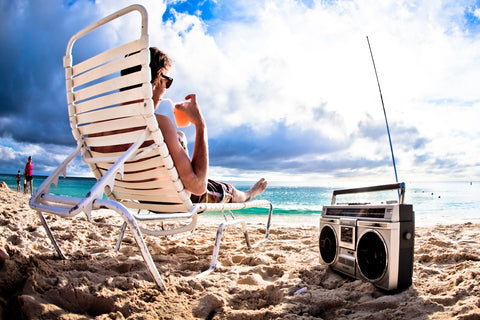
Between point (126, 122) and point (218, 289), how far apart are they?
106cm

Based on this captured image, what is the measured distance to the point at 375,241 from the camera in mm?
1755

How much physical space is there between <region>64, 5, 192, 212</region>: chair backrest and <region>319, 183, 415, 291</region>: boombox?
103 centimetres

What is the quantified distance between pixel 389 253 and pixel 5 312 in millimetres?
1772

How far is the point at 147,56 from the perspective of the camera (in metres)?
1.58

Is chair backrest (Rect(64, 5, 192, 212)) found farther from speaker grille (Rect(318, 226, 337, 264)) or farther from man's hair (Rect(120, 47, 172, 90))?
speaker grille (Rect(318, 226, 337, 264))

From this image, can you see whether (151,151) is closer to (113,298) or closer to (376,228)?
(113,298)

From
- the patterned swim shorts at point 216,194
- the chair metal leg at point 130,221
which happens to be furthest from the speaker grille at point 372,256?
the chair metal leg at point 130,221

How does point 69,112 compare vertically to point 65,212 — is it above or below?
above

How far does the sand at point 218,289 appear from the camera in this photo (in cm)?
130

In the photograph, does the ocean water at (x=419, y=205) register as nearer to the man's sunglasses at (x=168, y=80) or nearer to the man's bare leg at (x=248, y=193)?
the man's bare leg at (x=248, y=193)

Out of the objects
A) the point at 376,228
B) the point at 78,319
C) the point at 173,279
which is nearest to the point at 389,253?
the point at 376,228

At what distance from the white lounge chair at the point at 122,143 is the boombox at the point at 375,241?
835 millimetres

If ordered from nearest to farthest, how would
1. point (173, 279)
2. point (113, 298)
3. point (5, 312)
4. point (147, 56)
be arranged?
point (5, 312) → point (113, 298) → point (147, 56) → point (173, 279)

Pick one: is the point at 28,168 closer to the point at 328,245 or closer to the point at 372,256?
the point at 328,245
